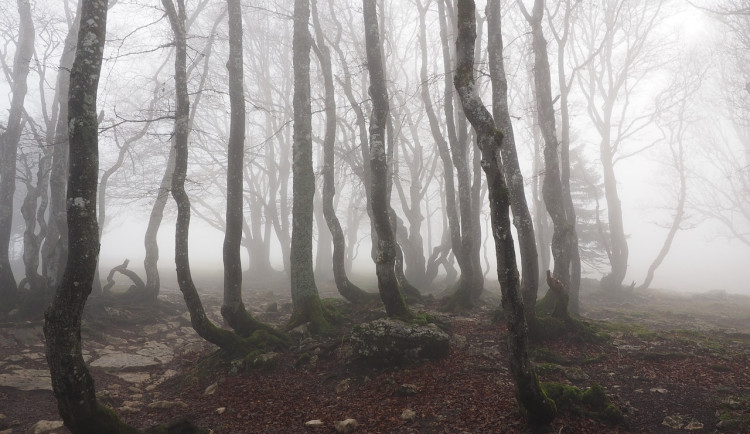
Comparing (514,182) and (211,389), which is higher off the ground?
(514,182)

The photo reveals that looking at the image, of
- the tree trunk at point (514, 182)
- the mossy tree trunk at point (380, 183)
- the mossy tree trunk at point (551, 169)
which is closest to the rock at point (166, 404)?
the mossy tree trunk at point (380, 183)

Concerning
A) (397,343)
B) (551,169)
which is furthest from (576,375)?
(551,169)

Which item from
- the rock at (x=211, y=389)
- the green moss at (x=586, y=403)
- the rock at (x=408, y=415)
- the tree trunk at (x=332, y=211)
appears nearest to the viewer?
the green moss at (x=586, y=403)

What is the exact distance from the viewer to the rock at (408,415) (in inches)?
192

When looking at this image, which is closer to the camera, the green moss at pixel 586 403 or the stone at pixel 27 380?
the green moss at pixel 586 403

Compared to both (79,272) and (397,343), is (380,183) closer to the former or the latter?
(397,343)

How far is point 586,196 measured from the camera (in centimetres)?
2489

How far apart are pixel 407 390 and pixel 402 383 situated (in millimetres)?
375

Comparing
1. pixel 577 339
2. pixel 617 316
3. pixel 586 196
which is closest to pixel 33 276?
pixel 577 339

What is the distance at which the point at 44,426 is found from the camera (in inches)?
197

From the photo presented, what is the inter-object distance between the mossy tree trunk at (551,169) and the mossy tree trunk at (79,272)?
27.4 ft

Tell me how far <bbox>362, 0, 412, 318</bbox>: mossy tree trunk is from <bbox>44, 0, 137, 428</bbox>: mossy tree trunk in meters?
4.60

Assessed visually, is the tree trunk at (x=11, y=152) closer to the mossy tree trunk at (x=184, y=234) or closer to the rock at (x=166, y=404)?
the mossy tree trunk at (x=184, y=234)

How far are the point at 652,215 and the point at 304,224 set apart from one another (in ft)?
271
